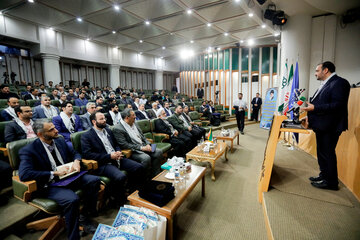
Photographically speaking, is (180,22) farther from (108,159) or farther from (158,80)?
(158,80)

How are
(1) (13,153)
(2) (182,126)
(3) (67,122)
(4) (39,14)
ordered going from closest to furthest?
1. (1) (13,153)
2. (3) (67,122)
3. (2) (182,126)
4. (4) (39,14)

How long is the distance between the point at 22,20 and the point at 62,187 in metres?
9.48

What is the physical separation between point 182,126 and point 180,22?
5542 mm

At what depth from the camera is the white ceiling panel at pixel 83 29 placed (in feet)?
25.8

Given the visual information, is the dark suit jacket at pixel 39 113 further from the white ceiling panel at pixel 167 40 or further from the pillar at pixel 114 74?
the pillar at pixel 114 74

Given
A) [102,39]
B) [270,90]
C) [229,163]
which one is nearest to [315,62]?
[270,90]

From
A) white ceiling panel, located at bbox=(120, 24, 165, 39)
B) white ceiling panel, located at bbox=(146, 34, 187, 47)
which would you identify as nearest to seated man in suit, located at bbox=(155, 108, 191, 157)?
white ceiling panel, located at bbox=(120, 24, 165, 39)

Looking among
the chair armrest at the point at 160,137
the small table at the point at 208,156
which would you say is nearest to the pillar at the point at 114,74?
the chair armrest at the point at 160,137

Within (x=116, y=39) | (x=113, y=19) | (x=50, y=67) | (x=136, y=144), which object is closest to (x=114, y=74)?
(x=116, y=39)

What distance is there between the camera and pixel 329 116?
1.69 meters

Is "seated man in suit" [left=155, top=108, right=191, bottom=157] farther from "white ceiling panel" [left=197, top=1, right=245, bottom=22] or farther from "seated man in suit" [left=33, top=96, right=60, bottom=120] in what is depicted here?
"white ceiling panel" [left=197, top=1, right=245, bottom=22]

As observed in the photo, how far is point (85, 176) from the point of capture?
6.08 feet

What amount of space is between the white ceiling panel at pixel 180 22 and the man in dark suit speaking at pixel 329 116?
21.4ft

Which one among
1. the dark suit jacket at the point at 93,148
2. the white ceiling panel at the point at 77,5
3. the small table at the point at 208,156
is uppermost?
the white ceiling panel at the point at 77,5
